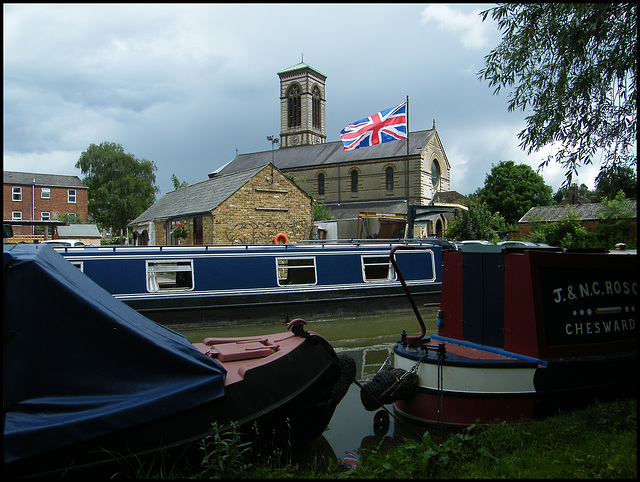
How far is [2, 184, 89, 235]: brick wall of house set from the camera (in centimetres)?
4705

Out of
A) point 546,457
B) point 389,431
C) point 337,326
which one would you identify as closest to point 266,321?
point 337,326

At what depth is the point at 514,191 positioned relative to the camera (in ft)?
172

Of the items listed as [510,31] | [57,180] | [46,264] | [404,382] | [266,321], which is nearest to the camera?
[46,264]

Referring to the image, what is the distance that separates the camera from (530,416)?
199 inches

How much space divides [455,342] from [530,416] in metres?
1.10

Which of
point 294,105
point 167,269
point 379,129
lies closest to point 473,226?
point 379,129

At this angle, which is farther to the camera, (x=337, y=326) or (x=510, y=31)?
(x=337, y=326)

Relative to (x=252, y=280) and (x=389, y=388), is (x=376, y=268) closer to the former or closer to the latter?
(x=252, y=280)

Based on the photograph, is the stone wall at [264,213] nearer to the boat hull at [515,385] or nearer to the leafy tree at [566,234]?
the boat hull at [515,385]

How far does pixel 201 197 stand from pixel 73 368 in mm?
19737

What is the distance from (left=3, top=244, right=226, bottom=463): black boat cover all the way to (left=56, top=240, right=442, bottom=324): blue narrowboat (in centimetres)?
729

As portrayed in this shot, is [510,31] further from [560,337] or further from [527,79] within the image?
[560,337]

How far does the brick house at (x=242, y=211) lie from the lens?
20500mm

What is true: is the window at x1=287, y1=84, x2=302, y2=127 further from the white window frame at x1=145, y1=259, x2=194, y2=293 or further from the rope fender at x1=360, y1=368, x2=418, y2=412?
the rope fender at x1=360, y1=368, x2=418, y2=412
